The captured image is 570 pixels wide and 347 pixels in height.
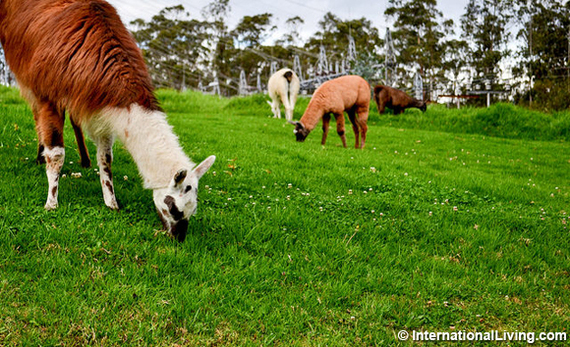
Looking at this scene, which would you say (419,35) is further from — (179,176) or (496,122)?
(179,176)

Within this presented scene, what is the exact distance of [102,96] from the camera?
379 centimetres

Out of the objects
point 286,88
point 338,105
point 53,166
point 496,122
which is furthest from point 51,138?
point 496,122

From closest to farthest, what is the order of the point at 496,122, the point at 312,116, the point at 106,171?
the point at 106,171 < the point at 312,116 < the point at 496,122

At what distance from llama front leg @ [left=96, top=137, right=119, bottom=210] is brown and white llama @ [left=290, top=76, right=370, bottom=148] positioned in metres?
6.33

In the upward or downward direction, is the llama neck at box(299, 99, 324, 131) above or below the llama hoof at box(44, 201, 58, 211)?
above

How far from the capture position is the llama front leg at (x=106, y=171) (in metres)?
4.29

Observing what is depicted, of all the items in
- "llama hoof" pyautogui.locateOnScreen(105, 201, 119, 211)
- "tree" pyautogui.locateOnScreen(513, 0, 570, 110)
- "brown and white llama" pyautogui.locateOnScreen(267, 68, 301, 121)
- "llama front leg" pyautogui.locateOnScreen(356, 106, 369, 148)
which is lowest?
"llama hoof" pyautogui.locateOnScreen(105, 201, 119, 211)

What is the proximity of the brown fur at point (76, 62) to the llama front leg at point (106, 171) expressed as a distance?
41 cm

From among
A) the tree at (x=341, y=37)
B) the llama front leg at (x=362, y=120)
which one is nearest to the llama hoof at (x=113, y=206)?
the llama front leg at (x=362, y=120)

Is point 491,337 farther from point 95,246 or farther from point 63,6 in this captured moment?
point 63,6

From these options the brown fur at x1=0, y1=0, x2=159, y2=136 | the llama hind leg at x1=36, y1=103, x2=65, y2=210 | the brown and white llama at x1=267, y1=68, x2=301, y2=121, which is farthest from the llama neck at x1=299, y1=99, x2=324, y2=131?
the brown and white llama at x1=267, y1=68, x2=301, y2=121

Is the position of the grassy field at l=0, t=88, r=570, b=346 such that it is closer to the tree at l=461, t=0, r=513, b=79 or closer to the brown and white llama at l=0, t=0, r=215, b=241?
the brown and white llama at l=0, t=0, r=215, b=241

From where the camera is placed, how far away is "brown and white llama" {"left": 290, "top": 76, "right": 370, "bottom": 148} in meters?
10.4

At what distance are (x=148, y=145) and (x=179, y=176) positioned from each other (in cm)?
53
